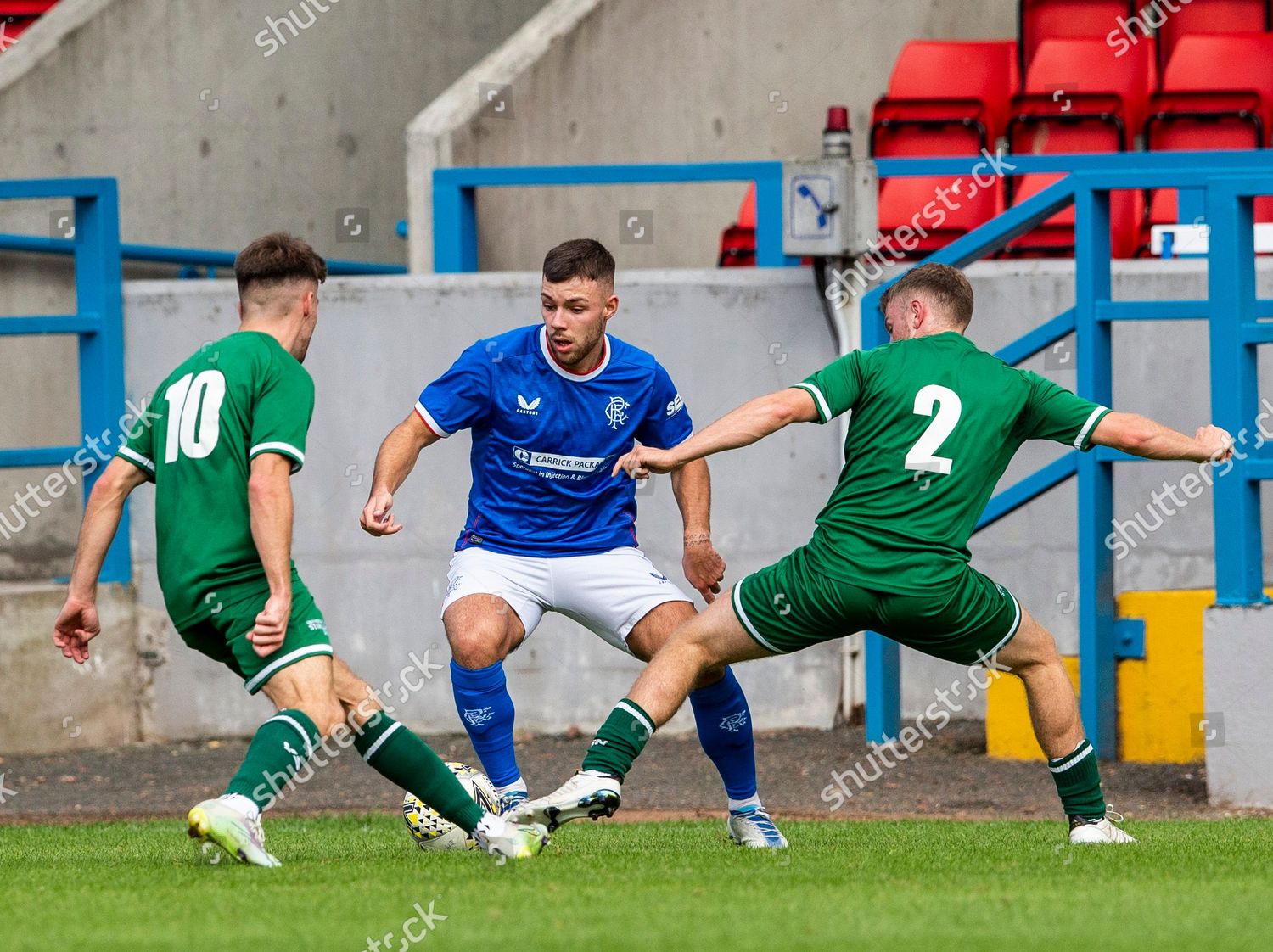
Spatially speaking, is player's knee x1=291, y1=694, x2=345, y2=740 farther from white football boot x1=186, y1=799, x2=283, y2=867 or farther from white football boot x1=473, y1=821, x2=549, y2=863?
white football boot x1=473, y1=821, x2=549, y2=863

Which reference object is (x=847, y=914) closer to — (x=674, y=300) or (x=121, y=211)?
(x=674, y=300)

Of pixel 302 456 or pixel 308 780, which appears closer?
pixel 302 456

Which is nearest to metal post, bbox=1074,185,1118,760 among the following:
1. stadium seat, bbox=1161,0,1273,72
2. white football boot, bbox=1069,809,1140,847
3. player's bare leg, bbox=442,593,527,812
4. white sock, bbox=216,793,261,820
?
white football boot, bbox=1069,809,1140,847

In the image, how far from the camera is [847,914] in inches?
178

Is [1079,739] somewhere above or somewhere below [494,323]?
below

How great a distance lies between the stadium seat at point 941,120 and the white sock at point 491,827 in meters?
5.99

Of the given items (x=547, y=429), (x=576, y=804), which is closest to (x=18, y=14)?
(x=547, y=429)

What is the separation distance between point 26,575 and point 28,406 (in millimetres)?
933

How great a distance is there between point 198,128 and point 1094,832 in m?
8.12

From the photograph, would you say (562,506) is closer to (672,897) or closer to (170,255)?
(672,897)

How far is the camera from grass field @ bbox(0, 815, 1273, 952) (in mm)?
4219

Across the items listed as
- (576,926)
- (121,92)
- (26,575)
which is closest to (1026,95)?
(121,92)

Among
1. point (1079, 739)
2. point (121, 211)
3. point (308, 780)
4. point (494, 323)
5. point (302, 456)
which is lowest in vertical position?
point (308, 780)

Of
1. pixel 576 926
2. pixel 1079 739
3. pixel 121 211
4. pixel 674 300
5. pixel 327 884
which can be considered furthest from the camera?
pixel 121 211
